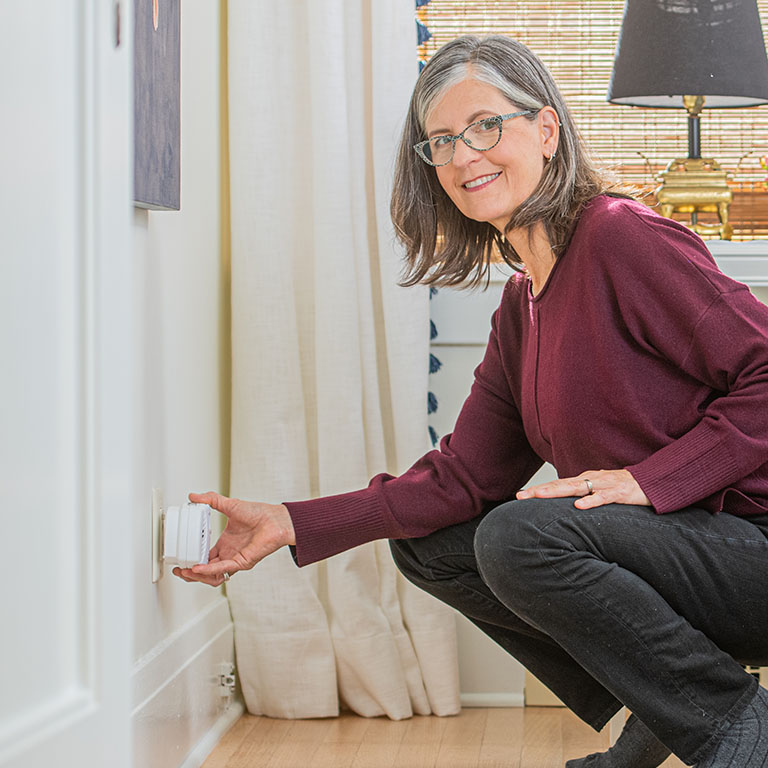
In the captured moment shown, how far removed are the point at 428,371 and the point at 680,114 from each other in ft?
2.70

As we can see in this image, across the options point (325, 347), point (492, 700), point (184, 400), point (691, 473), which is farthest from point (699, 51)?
point (492, 700)

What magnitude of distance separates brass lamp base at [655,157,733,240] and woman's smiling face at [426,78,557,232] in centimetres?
70

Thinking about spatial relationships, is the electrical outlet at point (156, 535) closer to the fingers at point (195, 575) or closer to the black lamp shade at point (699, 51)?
the fingers at point (195, 575)

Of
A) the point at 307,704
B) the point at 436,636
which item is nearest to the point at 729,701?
the point at 436,636

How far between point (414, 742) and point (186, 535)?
0.59 metres

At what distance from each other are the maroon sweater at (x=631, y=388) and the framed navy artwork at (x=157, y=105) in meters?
0.48

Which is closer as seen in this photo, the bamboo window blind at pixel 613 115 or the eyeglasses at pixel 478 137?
the eyeglasses at pixel 478 137

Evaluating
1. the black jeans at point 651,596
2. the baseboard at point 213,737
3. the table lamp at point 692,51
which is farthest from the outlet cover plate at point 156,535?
the table lamp at point 692,51

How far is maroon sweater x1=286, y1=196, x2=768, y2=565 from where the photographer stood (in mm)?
1324

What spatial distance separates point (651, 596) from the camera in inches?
50.9

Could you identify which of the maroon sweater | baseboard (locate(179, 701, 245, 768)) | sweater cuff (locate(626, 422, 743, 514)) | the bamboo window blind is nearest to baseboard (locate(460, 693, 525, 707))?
baseboard (locate(179, 701, 245, 768))

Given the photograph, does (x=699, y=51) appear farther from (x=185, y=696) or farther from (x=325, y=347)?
(x=185, y=696)

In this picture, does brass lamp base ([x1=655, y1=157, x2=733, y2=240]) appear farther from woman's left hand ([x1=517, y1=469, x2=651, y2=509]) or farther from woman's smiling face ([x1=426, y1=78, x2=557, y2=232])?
woman's left hand ([x1=517, y1=469, x2=651, y2=509])

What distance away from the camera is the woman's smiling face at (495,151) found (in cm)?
150
